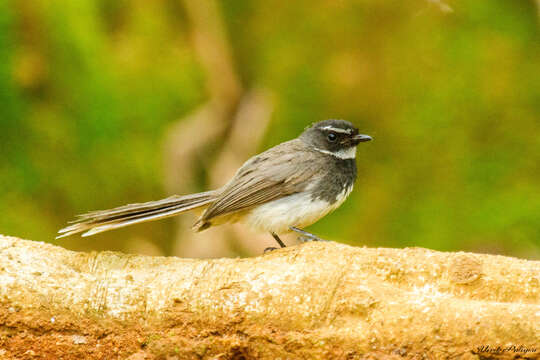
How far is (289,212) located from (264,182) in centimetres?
25

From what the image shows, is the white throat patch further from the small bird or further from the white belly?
the white belly

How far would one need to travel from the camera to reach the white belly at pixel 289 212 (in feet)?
15.5

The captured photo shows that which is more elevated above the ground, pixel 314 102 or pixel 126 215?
pixel 314 102

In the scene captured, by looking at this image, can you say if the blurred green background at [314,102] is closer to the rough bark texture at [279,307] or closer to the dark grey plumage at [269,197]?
the dark grey plumage at [269,197]

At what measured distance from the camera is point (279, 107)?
7.32m

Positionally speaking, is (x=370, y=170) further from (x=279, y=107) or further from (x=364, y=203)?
(x=279, y=107)

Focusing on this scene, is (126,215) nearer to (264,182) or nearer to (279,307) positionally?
(264,182)

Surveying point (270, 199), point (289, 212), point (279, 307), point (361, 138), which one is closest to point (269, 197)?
point (270, 199)

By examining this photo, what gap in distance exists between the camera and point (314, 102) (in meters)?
7.15

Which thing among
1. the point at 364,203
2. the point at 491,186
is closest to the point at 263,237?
the point at 364,203

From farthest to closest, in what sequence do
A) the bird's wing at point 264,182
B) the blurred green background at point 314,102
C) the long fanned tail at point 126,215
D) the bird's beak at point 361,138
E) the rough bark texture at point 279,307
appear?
the blurred green background at point 314,102 < the bird's beak at point 361,138 < the bird's wing at point 264,182 < the long fanned tail at point 126,215 < the rough bark texture at point 279,307

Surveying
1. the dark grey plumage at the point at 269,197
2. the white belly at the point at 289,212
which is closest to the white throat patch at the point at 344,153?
the dark grey plumage at the point at 269,197

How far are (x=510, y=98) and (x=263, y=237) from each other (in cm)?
273

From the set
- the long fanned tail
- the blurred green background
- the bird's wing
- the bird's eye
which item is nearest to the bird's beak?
the bird's eye
